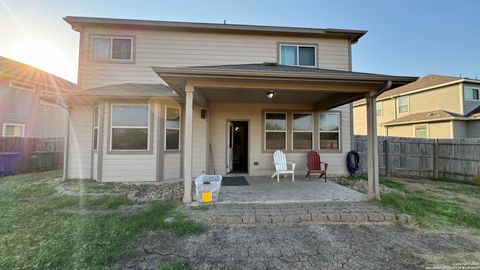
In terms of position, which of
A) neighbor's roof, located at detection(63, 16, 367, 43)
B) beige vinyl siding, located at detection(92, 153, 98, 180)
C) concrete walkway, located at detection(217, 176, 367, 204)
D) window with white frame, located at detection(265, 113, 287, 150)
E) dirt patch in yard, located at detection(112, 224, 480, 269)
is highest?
neighbor's roof, located at detection(63, 16, 367, 43)

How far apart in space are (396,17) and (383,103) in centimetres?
749

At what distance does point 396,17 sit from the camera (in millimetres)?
10086

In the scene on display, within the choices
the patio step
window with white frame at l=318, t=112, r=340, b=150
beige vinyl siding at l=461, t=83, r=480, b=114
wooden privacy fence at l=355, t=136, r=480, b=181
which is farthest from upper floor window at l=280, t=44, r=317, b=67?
beige vinyl siding at l=461, t=83, r=480, b=114

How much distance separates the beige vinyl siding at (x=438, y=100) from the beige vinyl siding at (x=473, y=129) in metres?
0.92

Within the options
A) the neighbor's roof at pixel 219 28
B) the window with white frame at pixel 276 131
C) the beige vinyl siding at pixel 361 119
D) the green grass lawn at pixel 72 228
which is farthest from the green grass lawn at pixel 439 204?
the beige vinyl siding at pixel 361 119

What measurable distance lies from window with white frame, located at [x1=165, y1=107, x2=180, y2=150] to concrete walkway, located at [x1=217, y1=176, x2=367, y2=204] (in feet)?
7.58

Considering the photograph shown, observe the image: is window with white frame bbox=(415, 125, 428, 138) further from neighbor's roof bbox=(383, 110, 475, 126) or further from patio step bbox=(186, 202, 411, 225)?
patio step bbox=(186, 202, 411, 225)

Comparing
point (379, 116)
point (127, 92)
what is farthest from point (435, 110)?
point (127, 92)

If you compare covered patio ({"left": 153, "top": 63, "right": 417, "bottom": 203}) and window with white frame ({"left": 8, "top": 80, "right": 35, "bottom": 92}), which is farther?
window with white frame ({"left": 8, "top": 80, "right": 35, "bottom": 92})

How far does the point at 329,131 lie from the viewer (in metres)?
7.45

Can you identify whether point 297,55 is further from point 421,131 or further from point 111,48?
point 421,131

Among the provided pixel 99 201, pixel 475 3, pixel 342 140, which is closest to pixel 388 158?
pixel 342 140

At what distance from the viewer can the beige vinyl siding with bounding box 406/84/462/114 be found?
39.7 feet

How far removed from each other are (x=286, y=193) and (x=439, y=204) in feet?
10.8
